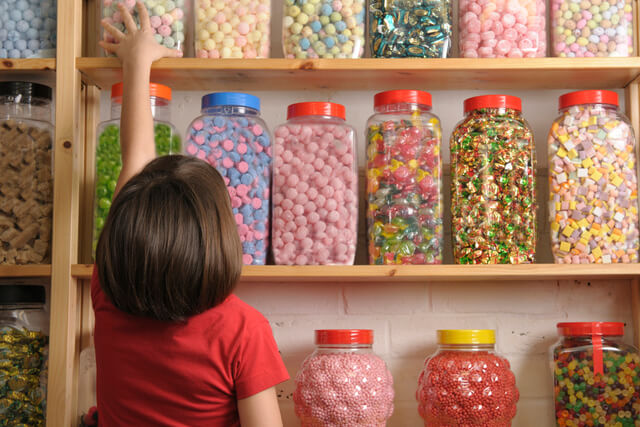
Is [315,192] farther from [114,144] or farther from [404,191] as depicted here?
[114,144]

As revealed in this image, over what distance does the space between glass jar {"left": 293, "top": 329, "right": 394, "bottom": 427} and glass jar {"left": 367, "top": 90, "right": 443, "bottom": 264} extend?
0.16 m

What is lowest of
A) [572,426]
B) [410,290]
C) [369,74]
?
[572,426]

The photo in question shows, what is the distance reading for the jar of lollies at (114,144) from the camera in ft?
3.89

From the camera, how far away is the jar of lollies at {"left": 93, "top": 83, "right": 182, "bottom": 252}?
1.19 metres

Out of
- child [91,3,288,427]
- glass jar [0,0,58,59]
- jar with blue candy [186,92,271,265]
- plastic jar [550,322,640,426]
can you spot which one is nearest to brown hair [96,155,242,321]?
child [91,3,288,427]

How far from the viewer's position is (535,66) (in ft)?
3.87

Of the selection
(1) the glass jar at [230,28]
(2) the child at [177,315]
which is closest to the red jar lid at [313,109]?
(1) the glass jar at [230,28]

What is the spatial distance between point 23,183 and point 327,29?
2.01 ft

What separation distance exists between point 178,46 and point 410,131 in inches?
18.0

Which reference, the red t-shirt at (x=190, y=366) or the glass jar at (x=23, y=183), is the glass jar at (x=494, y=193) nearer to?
the red t-shirt at (x=190, y=366)

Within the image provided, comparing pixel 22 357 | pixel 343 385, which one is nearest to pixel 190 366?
pixel 343 385

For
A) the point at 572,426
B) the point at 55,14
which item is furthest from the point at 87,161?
the point at 572,426

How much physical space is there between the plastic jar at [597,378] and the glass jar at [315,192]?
0.44 metres

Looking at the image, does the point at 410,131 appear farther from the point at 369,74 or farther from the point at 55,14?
the point at 55,14
